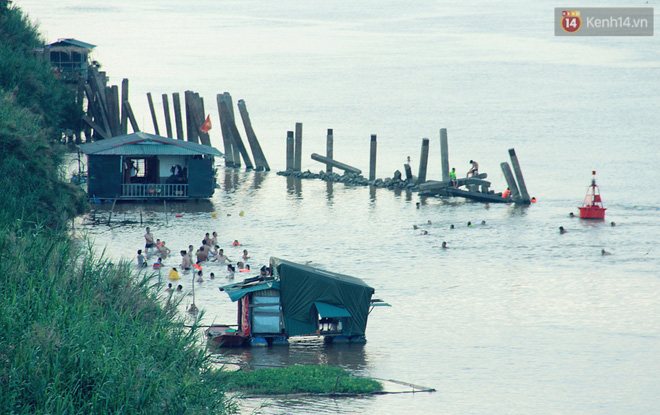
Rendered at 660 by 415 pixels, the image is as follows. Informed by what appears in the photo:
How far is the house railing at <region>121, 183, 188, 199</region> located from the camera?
3919 cm

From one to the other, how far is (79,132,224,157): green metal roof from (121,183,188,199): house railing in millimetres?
1711

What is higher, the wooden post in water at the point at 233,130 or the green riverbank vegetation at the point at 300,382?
the wooden post in water at the point at 233,130

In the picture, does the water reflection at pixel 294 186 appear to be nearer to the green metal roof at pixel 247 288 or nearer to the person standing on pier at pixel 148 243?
the person standing on pier at pixel 148 243

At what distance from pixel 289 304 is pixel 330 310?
101 cm

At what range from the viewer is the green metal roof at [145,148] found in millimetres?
38219

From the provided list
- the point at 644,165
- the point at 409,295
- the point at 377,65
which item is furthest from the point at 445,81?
the point at 409,295

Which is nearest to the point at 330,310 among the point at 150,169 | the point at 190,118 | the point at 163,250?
the point at 163,250

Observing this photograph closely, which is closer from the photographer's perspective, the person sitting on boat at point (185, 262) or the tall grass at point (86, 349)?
the tall grass at point (86, 349)

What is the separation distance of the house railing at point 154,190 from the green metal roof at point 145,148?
1.71 m

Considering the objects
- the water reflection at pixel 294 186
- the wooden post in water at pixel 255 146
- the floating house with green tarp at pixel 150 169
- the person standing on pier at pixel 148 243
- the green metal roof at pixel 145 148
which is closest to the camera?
the person standing on pier at pixel 148 243

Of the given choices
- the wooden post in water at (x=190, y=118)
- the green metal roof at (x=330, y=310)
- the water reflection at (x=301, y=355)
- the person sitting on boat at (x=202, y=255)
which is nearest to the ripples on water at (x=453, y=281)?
the water reflection at (x=301, y=355)

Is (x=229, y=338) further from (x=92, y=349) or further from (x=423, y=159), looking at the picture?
(x=423, y=159)

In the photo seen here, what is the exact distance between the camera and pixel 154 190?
129 feet

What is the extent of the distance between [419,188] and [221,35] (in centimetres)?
14025
